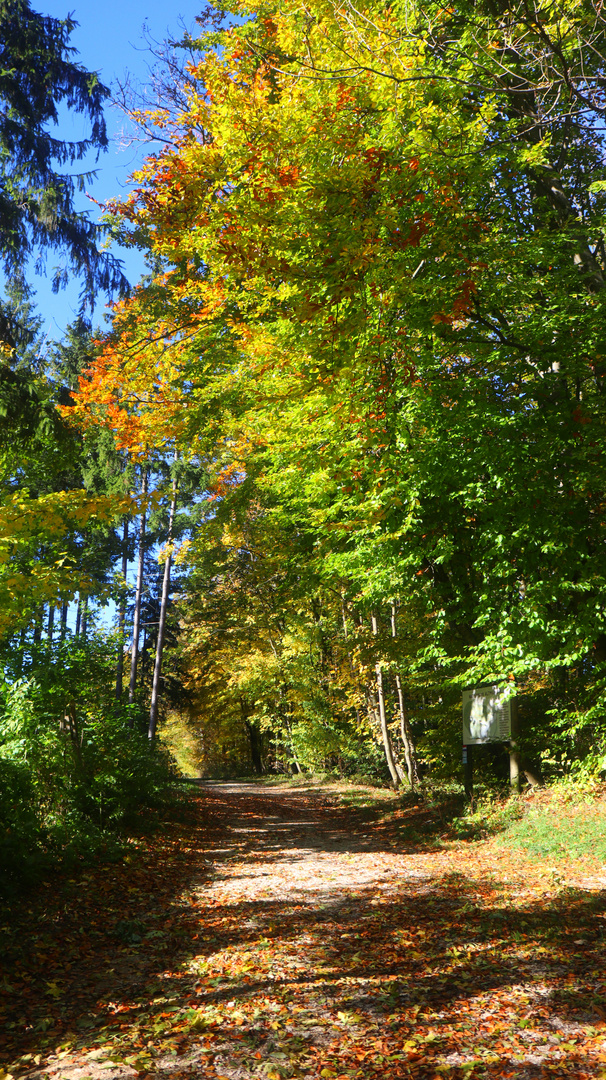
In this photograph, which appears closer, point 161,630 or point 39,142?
point 39,142

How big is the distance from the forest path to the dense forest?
1.24m

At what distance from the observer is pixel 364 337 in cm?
747

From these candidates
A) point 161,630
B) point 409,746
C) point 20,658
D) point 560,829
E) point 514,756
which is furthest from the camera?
point 161,630

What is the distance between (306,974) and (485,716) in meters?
6.52

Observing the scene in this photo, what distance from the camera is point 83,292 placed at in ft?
36.2

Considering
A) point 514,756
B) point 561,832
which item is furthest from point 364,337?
point 514,756

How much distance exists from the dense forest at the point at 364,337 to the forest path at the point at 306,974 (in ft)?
4.07

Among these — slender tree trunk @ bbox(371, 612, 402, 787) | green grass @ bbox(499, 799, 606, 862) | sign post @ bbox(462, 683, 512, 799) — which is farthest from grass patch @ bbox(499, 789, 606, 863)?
slender tree trunk @ bbox(371, 612, 402, 787)

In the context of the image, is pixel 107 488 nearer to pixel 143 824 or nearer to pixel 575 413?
pixel 143 824

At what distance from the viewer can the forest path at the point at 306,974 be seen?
3.74m

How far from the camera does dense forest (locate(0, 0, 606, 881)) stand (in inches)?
275

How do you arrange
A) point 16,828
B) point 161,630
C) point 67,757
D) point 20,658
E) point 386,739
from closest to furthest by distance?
point 16,828
point 20,658
point 67,757
point 386,739
point 161,630

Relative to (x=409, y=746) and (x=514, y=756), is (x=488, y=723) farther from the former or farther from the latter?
(x=409, y=746)

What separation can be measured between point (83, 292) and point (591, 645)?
9.25m
